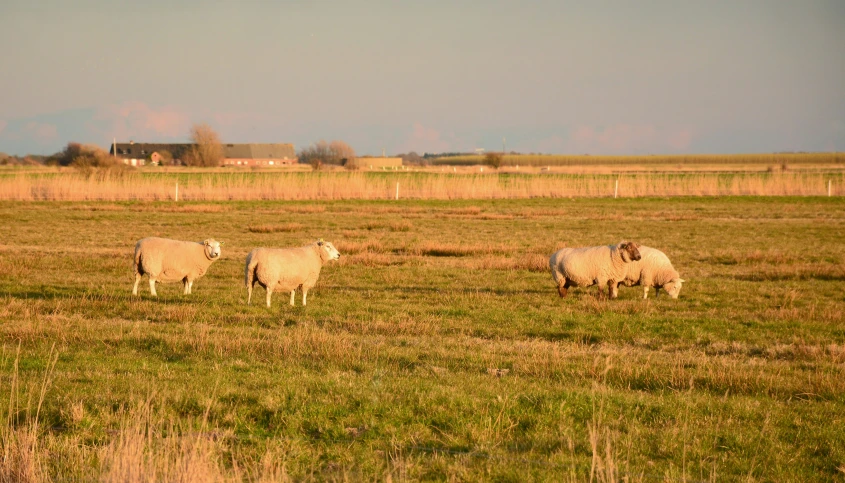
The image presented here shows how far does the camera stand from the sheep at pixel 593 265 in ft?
57.6

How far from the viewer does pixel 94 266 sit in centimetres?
2211

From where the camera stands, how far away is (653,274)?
18297 mm

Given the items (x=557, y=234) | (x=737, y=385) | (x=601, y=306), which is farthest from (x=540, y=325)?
(x=557, y=234)

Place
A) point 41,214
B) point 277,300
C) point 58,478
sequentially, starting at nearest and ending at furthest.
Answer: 1. point 58,478
2. point 277,300
3. point 41,214

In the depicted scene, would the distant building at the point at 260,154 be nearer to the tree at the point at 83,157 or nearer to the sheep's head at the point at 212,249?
the tree at the point at 83,157

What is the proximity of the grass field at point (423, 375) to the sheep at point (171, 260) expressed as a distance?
0.51m

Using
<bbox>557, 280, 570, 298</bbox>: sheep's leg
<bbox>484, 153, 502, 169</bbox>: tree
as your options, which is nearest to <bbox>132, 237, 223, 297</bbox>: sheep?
<bbox>557, 280, 570, 298</bbox>: sheep's leg

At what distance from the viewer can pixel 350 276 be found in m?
21.2

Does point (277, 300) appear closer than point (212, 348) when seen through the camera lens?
No

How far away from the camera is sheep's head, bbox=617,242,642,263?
17.8 metres

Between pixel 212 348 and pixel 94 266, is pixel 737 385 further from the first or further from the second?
pixel 94 266

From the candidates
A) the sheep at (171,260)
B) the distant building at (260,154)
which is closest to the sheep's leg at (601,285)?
the sheep at (171,260)

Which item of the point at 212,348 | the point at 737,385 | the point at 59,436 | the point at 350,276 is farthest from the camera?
the point at 350,276

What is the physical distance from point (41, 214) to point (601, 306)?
110 feet
